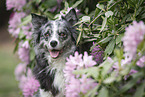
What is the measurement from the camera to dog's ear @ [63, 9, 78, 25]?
1.99 meters

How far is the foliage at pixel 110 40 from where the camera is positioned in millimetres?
1192

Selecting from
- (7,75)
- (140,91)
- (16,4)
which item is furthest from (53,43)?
(7,75)

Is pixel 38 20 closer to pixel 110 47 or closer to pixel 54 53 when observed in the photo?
Result: pixel 54 53

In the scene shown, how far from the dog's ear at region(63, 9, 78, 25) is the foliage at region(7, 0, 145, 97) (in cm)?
6

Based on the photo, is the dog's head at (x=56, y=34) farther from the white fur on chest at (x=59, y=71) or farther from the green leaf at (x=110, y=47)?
the green leaf at (x=110, y=47)

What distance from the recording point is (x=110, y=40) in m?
1.82

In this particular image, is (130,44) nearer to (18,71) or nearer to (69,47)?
(69,47)

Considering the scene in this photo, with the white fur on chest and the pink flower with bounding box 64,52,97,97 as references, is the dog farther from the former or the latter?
the pink flower with bounding box 64,52,97,97

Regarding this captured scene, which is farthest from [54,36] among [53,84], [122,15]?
[122,15]

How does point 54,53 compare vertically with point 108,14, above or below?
below

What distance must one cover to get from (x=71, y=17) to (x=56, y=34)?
229 mm

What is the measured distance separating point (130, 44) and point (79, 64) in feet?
1.17

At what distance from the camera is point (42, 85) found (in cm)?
213

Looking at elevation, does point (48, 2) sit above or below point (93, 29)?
above
